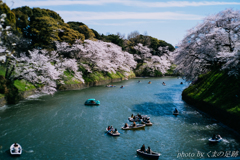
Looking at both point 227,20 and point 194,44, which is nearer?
point 227,20

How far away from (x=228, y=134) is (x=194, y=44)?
661 inches

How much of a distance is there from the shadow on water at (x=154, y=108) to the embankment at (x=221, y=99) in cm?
439

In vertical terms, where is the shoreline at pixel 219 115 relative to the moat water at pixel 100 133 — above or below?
above

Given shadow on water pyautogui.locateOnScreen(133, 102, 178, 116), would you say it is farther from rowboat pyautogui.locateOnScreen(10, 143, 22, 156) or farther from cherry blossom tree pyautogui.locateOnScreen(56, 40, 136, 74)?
cherry blossom tree pyautogui.locateOnScreen(56, 40, 136, 74)

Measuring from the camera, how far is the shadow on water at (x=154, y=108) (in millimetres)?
29028

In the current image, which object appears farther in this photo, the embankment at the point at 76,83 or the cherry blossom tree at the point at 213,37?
the embankment at the point at 76,83

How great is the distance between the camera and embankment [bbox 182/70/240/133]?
21328mm

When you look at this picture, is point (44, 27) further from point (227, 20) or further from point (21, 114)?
point (227, 20)

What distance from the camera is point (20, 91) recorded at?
109 ft

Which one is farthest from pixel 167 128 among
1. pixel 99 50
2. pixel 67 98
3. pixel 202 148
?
pixel 99 50

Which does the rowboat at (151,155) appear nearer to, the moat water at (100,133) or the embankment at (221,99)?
the moat water at (100,133)

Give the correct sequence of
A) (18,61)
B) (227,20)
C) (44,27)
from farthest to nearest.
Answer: (44,27) < (18,61) < (227,20)

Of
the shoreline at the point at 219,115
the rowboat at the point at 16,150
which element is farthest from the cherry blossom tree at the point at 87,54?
the rowboat at the point at 16,150

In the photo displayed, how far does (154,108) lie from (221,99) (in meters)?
10.4
